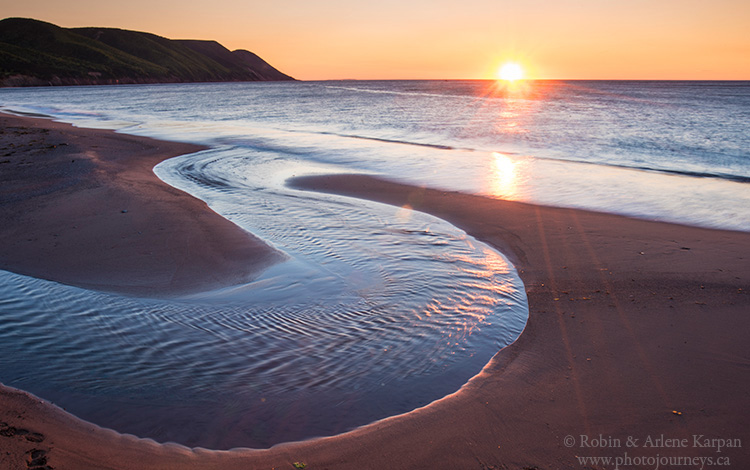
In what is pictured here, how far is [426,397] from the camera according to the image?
4008mm

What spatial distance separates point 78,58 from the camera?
443ft

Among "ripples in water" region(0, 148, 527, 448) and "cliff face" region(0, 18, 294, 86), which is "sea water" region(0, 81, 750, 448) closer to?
"ripples in water" region(0, 148, 527, 448)

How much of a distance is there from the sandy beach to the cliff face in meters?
120

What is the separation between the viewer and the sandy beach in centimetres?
327

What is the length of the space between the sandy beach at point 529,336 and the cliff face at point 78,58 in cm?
12005

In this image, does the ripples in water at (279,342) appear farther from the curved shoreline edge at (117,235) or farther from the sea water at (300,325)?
the curved shoreline edge at (117,235)

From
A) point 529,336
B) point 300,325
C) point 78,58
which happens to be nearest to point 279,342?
point 300,325

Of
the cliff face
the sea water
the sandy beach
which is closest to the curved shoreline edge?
the sandy beach

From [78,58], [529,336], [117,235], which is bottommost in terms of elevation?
[529,336]

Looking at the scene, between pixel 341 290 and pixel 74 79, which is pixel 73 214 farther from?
pixel 74 79

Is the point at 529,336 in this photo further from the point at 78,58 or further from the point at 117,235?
the point at 78,58

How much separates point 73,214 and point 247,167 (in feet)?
23.7

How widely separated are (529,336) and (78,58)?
168 meters

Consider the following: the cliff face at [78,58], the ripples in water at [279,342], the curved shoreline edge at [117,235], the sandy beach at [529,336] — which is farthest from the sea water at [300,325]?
the cliff face at [78,58]
